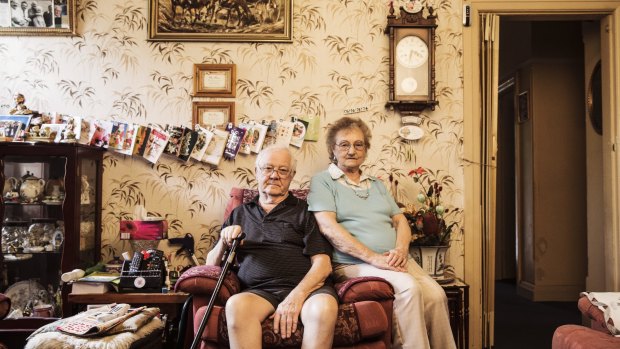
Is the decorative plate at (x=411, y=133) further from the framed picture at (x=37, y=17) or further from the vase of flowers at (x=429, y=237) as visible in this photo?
the framed picture at (x=37, y=17)

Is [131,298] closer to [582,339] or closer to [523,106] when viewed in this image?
[582,339]

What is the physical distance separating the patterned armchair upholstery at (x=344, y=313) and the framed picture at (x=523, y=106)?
136 inches

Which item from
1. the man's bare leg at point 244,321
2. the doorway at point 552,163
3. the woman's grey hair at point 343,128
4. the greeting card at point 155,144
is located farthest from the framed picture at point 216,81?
the doorway at point 552,163

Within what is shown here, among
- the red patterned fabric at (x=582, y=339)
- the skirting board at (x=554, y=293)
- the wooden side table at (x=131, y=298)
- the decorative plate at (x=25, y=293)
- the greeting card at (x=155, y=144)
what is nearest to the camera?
the red patterned fabric at (x=582, y=339)

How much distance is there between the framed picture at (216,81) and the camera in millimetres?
3268

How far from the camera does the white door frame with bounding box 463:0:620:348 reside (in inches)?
130

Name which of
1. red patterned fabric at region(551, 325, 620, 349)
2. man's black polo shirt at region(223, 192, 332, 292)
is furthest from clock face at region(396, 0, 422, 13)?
red patterned fabric at region(551, 325, 620, 349)

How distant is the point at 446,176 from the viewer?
3.32 m

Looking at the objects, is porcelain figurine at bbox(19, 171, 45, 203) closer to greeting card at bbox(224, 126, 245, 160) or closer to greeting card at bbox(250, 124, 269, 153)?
greeting card at bbox(224, 126, 245, 160)

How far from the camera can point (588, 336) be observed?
1.98 m

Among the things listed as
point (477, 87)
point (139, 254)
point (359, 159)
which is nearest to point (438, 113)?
point (477, 87)

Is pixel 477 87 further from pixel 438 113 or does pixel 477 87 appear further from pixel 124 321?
pixel 124 321

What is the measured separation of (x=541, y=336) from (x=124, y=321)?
2.59 meters

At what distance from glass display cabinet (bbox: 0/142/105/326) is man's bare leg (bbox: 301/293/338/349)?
150 cm
